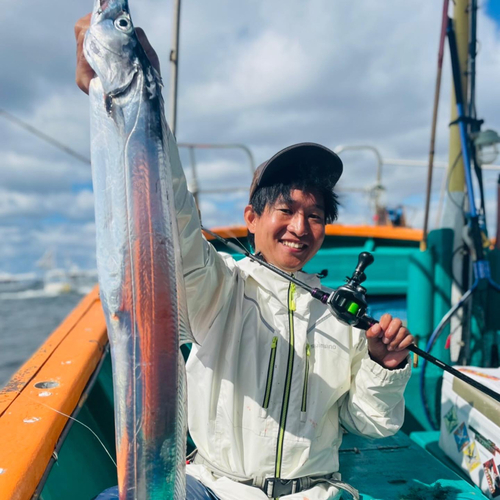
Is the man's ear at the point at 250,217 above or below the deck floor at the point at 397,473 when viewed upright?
above

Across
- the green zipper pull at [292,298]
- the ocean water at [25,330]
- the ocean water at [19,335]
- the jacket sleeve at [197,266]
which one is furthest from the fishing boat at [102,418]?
the ocean water at [19,335]

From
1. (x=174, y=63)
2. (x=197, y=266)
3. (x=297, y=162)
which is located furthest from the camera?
(x=174, y=63)

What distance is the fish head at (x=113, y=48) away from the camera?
1290 mm

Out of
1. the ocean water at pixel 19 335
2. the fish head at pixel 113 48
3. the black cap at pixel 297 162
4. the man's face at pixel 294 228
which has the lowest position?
the ocean water at pixel 19 335

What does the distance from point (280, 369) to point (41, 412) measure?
1034mm

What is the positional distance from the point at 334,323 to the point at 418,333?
8.15 ft

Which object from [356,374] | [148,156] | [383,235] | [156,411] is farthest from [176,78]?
[383,235]

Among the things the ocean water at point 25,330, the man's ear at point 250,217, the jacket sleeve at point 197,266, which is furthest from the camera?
the ocean water at point 25,330

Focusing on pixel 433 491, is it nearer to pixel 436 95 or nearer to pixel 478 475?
pixel 478 475

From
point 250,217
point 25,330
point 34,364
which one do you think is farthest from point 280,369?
point 25,330

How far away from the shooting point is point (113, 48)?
1.31 metres

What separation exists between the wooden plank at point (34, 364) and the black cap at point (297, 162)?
58.6 inches

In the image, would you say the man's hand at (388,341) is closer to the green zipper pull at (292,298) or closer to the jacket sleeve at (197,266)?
the green zipper pull at (292,298)

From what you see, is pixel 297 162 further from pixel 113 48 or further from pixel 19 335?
pixel 19 335
